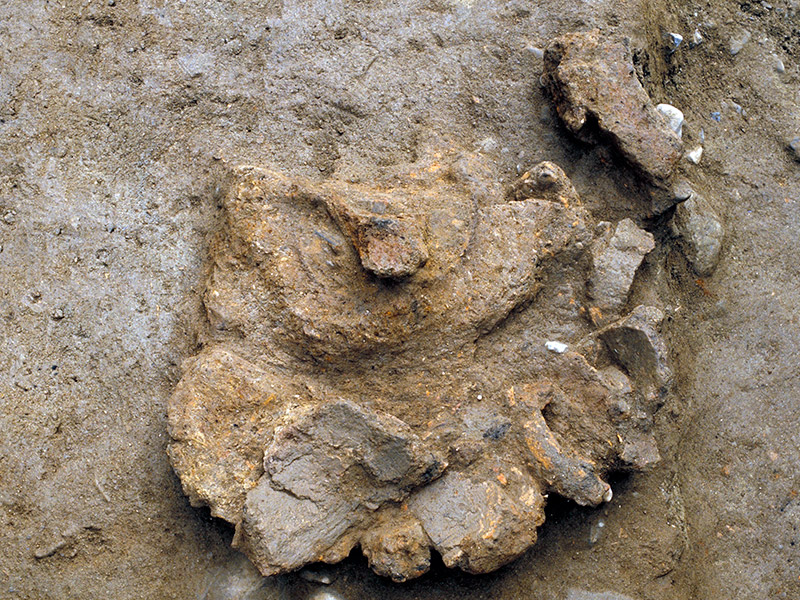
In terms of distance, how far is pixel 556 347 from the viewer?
2803mm

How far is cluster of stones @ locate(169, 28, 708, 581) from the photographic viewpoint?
2.55 m

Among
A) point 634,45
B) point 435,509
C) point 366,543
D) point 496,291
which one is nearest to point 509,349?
point 496,291

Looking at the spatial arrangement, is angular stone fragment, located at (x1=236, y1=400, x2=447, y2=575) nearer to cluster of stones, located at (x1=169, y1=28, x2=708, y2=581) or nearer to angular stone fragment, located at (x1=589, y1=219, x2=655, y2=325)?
cluster of stones, located at (x1=169, y1=28, x2=708, y2=581)

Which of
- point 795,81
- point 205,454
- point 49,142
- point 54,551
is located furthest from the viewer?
point 795,81

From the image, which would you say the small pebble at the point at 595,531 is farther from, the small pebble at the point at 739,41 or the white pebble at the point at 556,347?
the small pebble at the point at 739,41

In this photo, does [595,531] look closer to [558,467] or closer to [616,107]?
[558,467]

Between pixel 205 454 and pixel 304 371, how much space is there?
41 cm

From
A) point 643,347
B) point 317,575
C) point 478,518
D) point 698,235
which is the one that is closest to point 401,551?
point 478,518

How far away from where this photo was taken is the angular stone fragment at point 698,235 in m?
3.09

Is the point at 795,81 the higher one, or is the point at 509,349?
the point at 795,81

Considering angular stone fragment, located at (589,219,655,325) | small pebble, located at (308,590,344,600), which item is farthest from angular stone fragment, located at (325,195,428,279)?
small pebble, located at (308,590,344,600)

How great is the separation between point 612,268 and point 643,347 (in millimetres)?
294

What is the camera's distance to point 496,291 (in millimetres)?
2717

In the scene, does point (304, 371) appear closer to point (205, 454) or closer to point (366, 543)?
point (205, 454)
